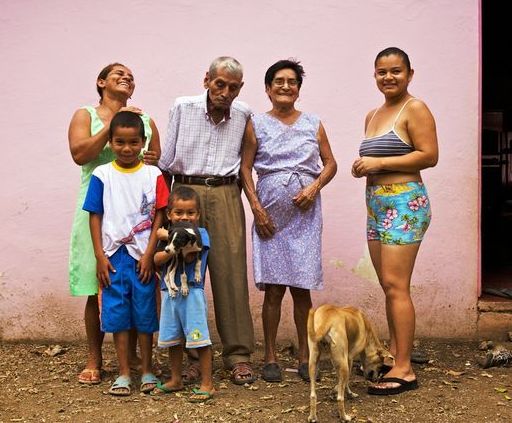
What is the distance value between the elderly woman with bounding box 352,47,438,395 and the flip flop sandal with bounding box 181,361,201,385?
1001mm

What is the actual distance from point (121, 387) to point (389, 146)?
1.95 metres

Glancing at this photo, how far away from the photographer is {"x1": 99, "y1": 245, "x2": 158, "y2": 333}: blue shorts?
3602 mm

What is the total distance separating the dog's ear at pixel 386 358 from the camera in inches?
143


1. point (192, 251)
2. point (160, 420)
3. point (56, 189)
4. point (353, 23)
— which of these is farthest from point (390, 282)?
point (56, 189)

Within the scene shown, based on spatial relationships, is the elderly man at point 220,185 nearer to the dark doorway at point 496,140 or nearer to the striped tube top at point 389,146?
the striped tube top at point 389,146

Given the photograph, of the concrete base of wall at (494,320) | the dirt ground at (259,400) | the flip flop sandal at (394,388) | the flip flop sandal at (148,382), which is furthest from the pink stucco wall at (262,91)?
the flip flop sandal at (148,382)

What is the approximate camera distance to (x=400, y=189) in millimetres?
3650

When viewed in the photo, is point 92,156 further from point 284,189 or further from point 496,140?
point 496,140

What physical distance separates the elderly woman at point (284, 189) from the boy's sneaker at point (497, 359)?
1.17m

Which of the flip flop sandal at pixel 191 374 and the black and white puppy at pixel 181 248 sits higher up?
the black and white puppy at pixel 181 248

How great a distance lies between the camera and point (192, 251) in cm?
345

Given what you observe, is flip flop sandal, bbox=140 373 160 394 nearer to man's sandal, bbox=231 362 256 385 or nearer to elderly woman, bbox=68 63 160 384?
elderly woman, bbox=68 63 160 384

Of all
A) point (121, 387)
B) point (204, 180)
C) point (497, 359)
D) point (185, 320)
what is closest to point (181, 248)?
point (185, 320)

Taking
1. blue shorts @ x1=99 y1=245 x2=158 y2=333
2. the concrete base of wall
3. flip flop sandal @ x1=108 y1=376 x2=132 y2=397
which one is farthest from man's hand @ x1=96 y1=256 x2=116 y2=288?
the concrete base of wall
